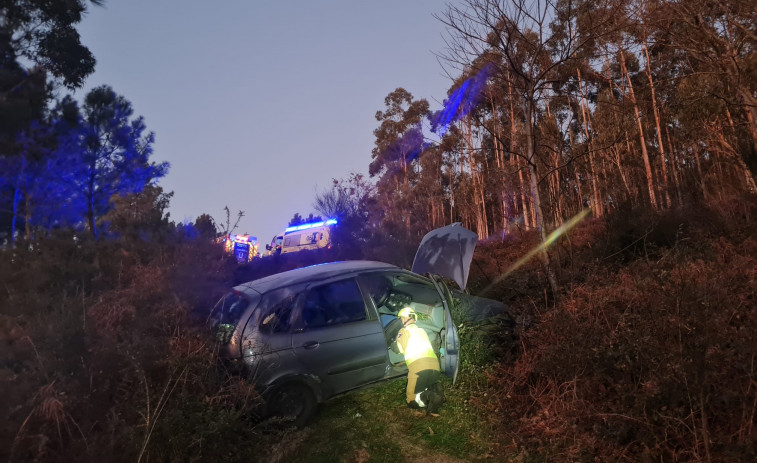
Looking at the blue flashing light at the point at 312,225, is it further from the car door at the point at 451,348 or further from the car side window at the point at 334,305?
the car door at the point at 451,348

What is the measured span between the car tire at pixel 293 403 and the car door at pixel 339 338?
199 millimetres

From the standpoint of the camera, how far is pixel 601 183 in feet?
68.8

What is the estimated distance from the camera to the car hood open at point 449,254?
768cm

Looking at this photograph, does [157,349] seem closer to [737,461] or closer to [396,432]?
[396,432]

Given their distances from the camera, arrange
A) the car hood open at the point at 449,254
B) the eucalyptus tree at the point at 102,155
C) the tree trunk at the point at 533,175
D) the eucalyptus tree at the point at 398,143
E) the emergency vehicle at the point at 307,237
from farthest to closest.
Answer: the eucalyptus tree at the point at 398,143 < the eucalyptus tree at the point at 102,155 < the emergency vehicle at the point at 307,237 < the car hood open at the point at 449,254 < the tree trunk at the point at 533,175

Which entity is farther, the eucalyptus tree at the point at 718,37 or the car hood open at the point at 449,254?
the car hood open at the point at 449,254

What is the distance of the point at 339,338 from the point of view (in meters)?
5.05

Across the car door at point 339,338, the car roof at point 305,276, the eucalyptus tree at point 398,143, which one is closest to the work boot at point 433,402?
the car door at point 339,338

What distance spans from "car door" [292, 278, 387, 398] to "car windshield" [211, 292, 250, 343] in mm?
635

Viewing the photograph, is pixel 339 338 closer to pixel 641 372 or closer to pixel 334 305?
pixel 334 305

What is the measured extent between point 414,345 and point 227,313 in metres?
2.12

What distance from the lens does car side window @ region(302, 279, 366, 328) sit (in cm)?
504

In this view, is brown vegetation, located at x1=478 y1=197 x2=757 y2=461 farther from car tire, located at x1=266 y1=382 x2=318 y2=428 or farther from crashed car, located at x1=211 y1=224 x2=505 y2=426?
car tire, located at x1=266 y1=382 x2=318 y2=428

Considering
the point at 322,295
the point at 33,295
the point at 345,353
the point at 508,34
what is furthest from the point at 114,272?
the point at 508,34
